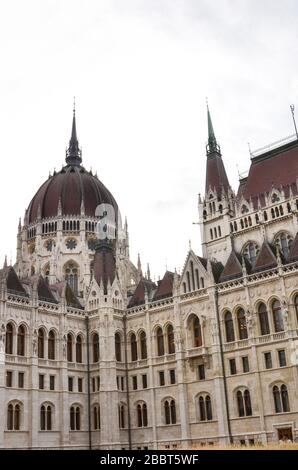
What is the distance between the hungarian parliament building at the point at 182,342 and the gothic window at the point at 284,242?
0.10m

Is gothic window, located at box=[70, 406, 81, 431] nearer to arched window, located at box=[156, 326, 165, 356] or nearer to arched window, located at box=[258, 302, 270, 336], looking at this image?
arched window, located at box=[156, 326, 165, 356]

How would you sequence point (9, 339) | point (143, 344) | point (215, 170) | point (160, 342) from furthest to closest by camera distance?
1. point (215, 170)
2. point (143, 344)
3. point (160, 342)
4. point (9, 339)

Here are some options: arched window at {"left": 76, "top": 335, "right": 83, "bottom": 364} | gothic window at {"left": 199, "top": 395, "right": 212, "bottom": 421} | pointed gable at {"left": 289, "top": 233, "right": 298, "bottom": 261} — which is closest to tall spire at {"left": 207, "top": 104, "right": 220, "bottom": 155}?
pointed gable at {"left": 289, "top": 233, "right": 298, "bottom": 261}

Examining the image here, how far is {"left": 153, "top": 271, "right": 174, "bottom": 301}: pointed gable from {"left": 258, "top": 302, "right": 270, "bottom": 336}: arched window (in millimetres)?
10562

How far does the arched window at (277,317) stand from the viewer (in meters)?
46.5

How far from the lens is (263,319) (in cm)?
4788

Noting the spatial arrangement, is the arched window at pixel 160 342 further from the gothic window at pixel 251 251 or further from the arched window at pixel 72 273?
the arched window at pixel 72 273

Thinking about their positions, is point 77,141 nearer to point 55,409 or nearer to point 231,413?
point 55,409

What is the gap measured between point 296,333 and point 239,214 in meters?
17.7

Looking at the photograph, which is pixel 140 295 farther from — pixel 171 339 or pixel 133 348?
pixel 171 339

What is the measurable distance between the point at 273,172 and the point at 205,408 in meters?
25.6

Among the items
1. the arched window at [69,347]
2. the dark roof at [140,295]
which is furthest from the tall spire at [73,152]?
the arched window at [69,347]

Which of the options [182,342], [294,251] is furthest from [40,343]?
[294,251]

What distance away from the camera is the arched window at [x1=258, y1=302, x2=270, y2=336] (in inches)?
1866
